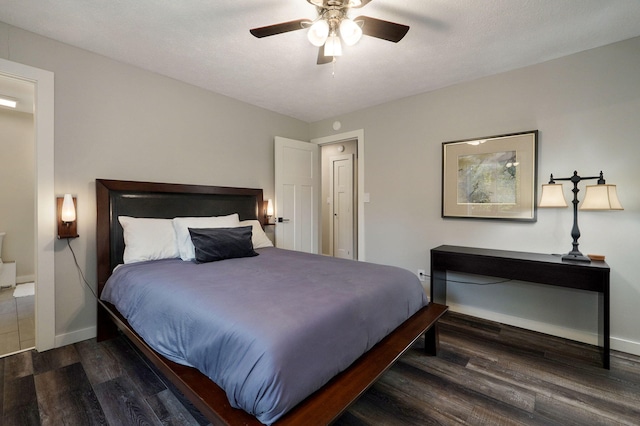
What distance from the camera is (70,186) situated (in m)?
2.41

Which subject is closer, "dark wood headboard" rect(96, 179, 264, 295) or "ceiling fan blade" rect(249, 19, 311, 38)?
"ceiling fan blade" rect(249, 19, 311, 38)

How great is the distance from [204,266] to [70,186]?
4.58 feet

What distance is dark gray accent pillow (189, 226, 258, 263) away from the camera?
2447 millimetres

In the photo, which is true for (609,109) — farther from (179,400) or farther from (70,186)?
(70,186)

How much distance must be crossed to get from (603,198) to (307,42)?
2.65 metres

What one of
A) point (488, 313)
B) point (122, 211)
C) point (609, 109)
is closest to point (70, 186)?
point (122, 211)

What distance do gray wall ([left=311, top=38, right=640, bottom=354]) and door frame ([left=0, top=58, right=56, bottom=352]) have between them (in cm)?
339

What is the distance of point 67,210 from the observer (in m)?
2.29

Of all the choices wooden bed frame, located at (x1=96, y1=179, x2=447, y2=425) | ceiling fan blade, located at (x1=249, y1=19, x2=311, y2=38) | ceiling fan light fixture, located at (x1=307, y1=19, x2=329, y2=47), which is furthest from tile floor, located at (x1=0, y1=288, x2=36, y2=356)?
ceiling fan light fixture, located at (x1=307, y1=19, x2=329, y2=47)

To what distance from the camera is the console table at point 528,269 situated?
2115 millimetres

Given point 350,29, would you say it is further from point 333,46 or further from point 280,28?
point 280,28

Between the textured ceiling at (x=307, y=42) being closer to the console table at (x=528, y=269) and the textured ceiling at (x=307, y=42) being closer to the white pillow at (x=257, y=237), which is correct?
the white pillow at (x=257, y=237)

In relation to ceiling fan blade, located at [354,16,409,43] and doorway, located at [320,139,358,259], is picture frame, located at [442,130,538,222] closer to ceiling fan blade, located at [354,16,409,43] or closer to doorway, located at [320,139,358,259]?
ceiling fan blade, located at [354,16,409,43]

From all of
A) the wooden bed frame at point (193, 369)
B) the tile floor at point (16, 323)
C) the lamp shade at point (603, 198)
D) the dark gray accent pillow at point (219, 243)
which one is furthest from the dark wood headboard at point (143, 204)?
the lamp shade at point (603, 198)
